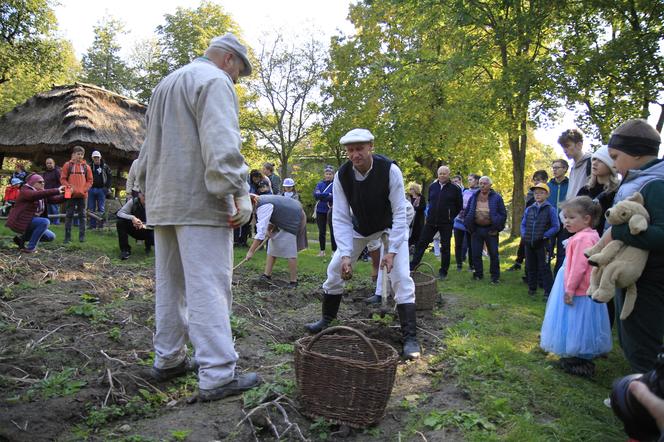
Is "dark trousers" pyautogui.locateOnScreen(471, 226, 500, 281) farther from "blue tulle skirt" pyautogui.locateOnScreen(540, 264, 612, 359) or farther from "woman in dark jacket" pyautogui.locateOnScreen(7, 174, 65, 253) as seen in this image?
"woman in dark jacket" pyautogui.locateOnScreen(7, 174, 65, 253)

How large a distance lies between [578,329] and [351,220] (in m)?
2.39

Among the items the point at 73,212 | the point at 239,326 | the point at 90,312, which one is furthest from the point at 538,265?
the point at 73,212

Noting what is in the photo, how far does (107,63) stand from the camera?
4191cm

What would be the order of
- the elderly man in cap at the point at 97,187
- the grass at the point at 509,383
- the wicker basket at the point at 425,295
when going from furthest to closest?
the elderly man in cap at the point at 97,187 < the wicker basket at the point at 425,295 < the grass at the point at 509,383

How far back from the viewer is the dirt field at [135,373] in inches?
118

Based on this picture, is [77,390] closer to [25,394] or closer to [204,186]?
[25,394]

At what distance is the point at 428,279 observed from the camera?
678cm

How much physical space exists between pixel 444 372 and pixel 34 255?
312 inches

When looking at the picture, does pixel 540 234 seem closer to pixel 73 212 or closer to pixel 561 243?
pixel 561 243

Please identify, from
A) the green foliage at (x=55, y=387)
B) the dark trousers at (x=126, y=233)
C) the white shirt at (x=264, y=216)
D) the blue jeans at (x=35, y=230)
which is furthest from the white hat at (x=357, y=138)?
the blue jeans at (x=35, y=230)

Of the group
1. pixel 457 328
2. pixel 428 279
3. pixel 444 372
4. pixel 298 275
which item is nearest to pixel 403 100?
pixel 298 275

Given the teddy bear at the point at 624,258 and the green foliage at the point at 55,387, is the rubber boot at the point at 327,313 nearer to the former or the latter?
the green foliage at the point at 55,387

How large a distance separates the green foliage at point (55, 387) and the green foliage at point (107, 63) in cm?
4314

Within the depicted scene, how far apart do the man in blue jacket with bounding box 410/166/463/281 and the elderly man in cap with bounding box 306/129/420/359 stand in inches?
172
